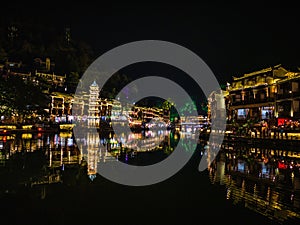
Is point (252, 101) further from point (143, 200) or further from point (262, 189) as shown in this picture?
point (143, 200)

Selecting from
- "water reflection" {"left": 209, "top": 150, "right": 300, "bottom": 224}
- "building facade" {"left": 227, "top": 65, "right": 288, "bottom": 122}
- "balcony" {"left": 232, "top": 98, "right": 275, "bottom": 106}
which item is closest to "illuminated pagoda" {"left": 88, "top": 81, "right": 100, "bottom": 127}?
"building facade" {"left": 227, "top": 65, "right": 288, "bottom": 122}

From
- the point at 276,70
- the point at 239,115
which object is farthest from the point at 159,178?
the point at 239,115

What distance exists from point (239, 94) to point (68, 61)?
61.7m

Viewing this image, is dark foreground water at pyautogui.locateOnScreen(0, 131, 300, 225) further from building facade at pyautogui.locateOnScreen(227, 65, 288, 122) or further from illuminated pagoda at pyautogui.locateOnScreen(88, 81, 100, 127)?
illuminated pagoda at pyautogui.locateOnScreen(88, 81, 100, 127)

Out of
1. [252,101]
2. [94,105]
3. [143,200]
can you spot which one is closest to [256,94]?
[252,101]

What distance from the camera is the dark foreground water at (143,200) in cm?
663

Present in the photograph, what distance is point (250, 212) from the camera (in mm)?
7105

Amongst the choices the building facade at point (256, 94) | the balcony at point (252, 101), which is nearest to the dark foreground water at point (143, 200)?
the building facade at point (256, 94)

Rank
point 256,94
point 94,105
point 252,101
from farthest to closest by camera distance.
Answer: point 94,105, point 252,101, point 256,94

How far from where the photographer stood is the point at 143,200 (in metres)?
8.17

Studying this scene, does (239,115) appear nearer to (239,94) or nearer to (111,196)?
(239,94)

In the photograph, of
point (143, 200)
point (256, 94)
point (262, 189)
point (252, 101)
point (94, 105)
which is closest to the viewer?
point (143, 200)

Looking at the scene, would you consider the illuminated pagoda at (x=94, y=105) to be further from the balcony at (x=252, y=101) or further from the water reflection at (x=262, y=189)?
the water reflection at (x=262, y=189)

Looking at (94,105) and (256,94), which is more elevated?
(94,105)
